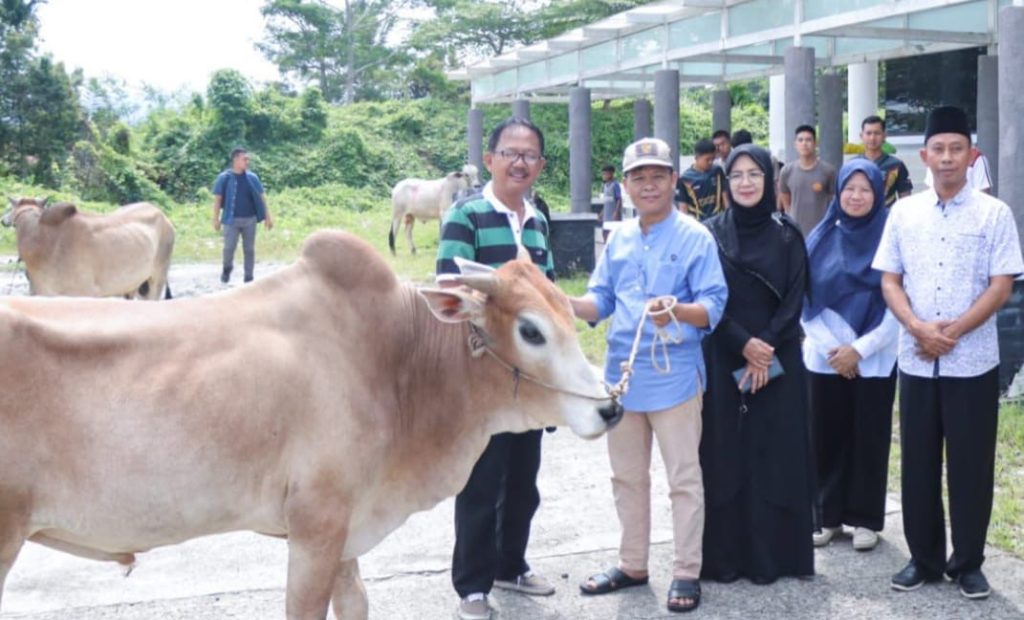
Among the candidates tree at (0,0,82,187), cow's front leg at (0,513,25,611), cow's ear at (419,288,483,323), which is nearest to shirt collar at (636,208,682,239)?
cow's ear at (419,288,483,323)

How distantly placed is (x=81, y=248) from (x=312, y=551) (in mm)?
8877

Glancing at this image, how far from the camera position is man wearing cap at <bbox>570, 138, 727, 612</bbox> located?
15.1 ft

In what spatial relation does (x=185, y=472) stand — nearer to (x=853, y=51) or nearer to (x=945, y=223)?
(x=945, y=223)

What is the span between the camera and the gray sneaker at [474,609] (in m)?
4.59

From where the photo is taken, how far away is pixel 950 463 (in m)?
4.79

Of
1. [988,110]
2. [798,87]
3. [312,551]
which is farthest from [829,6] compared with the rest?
[312,551]

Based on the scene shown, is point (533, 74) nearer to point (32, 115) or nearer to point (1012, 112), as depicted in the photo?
point (1012, 112)

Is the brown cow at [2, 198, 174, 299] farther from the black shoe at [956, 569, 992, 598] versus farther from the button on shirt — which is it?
the black shoe at [956, 569, 992, 598]

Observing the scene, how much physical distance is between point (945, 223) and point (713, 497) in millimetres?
1513

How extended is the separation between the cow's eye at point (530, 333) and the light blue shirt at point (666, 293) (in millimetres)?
1079

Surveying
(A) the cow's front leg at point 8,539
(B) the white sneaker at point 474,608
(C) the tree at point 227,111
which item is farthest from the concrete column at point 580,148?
(A) the cow's front leg at point 8,539

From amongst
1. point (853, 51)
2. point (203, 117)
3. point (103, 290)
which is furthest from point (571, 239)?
point (203, 117)

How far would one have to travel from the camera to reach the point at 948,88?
17.2m

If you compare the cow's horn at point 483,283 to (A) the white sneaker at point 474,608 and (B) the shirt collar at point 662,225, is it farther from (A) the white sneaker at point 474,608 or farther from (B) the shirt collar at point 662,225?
(A) the white sneaker at point 474,608
